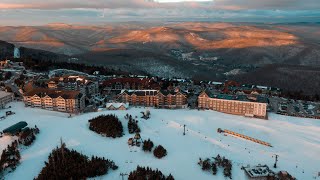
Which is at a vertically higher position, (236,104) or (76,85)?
(76,85)

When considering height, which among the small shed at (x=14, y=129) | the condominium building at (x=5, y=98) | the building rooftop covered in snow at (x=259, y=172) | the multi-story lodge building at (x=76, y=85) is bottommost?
the building rooftop covered in snow at (x=259, y=172)

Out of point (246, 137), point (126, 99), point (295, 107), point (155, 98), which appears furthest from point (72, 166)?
point (295, 107)

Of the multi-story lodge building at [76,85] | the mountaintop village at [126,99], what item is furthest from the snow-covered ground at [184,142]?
the multi-story lodge building at [76,85]

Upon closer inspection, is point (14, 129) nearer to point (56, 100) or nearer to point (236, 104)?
point (56, 100)

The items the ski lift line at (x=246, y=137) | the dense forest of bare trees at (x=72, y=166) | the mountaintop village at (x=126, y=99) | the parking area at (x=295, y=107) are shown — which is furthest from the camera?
the parking area at (x=295, y=107)

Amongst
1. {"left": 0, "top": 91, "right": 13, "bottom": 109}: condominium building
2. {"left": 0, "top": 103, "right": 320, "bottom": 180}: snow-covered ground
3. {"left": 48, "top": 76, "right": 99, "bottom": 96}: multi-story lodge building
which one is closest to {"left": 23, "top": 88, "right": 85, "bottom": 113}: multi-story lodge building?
{"left": 0, "top": 103, "right": 320, "bottom": 180}: snow-covered ground

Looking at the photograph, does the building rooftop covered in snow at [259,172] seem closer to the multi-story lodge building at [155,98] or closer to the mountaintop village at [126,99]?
the mountaintop village at [126,99]

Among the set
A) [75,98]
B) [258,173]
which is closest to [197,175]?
[258,173]

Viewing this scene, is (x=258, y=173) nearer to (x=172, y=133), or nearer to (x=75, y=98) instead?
(x=172, y=133)
